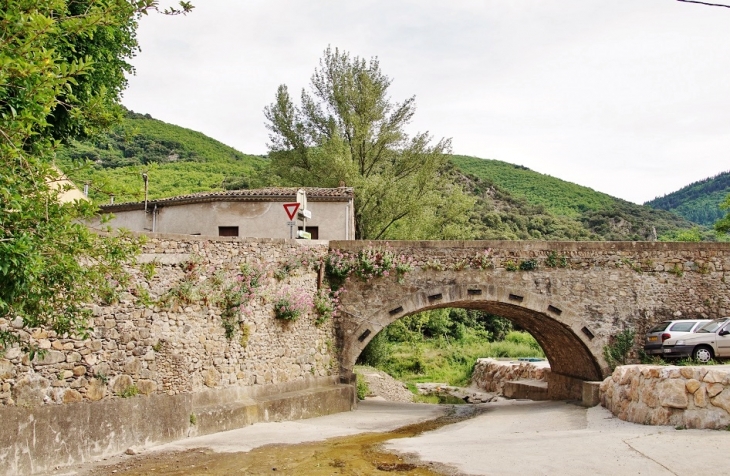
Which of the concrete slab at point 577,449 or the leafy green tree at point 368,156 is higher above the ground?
the leafy green tree at point 368,156

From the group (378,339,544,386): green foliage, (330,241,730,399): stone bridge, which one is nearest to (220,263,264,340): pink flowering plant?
(330,241,730,399): stone bridge

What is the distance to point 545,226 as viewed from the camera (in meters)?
56.3

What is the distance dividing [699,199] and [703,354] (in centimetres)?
8247

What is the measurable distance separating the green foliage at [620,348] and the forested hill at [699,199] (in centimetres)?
6893

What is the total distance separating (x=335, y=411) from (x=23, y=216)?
11.5 m

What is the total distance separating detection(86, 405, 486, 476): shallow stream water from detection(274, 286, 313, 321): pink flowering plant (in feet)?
12.9

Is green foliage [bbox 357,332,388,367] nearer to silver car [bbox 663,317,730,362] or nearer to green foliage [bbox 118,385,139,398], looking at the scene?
silver car [bbox 663,317,730,362]

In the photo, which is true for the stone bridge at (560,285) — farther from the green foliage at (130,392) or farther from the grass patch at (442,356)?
the grass patch at (442,356)

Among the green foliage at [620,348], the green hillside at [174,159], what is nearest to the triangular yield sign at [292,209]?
the green foliage at [620,348]

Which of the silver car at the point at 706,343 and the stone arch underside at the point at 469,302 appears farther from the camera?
the stone arch underside at the point at 469,302

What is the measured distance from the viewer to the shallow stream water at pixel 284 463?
8430 millimetres

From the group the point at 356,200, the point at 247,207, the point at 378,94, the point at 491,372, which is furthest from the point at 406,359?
the point at 247,207

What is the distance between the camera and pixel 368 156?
92.7 feet

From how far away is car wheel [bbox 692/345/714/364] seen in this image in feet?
49.0
